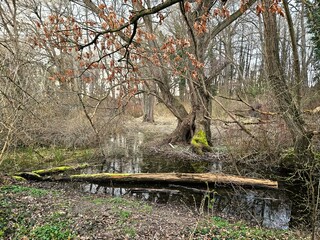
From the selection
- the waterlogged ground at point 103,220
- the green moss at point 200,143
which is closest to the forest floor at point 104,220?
the waterlogged ground at point 103,220

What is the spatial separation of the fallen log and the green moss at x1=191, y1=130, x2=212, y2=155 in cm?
339

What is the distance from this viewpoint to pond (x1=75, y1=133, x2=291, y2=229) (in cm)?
590

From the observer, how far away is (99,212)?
5.36 m

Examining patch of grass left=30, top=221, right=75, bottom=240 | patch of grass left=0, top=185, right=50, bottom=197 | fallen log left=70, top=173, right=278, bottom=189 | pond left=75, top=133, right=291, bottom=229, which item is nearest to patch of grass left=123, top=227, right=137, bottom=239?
patch of grass left=30, top=221, right=75, bottom=240

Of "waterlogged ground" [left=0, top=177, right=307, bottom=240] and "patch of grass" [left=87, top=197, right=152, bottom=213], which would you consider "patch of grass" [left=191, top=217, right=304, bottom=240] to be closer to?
"waterlogged ground" [left=0, top=177, right=307, bottom=240]

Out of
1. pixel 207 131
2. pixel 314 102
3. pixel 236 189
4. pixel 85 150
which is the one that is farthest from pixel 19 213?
pixel 314 102

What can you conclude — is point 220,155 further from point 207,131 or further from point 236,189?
point 236,189

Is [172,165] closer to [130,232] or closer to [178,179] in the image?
[178,179]

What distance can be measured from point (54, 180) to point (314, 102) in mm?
12563

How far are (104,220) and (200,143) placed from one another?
7090mm

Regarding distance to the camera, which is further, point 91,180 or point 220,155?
point 220,155

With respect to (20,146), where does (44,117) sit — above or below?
above

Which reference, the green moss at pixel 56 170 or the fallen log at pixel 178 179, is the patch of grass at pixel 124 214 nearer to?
the fallen log at pixel 178 179

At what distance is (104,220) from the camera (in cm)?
495
